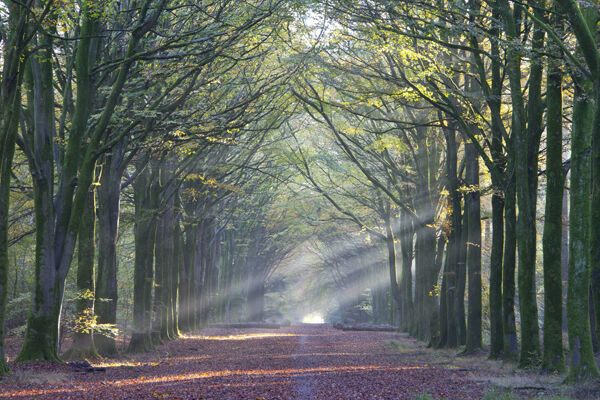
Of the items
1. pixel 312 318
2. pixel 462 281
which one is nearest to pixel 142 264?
pixel 462 281

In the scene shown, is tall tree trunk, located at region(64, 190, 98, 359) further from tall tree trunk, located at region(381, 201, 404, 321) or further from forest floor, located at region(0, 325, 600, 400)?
tall tree trunk, located at region(381, 201, 404, 321)

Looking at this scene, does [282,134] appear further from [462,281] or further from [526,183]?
[526,183]

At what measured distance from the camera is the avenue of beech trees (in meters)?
11.4

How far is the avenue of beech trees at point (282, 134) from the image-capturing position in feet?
37.5

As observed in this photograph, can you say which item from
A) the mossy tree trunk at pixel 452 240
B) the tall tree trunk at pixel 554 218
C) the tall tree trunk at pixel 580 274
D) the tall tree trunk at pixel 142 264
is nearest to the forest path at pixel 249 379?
the tall tree trunk at pixel 142 264

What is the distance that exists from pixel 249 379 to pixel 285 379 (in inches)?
34.0

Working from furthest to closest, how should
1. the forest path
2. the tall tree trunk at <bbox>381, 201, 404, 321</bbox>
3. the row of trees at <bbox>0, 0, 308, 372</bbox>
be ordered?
the tall tree trunk at <bbox>381, 201, 404, 321</bbox>
the row of trees at <bbox>0, 0, 308, 372</bbox>
the forest path

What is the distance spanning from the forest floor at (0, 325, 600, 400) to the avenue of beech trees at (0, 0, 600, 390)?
0.89 metres

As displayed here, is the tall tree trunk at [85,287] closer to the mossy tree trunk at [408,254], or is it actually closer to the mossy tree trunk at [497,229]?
the mossy tree trunk at [497,229]

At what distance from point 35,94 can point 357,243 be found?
42.9m

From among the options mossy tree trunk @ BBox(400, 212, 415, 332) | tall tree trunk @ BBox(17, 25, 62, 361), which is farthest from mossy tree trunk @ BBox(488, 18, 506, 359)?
mossy tree trunk @ BBox(400, 212, 415, 332)

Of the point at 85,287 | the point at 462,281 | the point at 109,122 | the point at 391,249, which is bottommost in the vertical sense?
the point at 462,281

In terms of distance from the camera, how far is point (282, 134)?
107ft

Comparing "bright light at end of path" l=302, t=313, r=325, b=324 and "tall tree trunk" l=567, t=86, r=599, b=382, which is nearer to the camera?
"tall tree trunk" l=567, t=86, r=599, b=382
